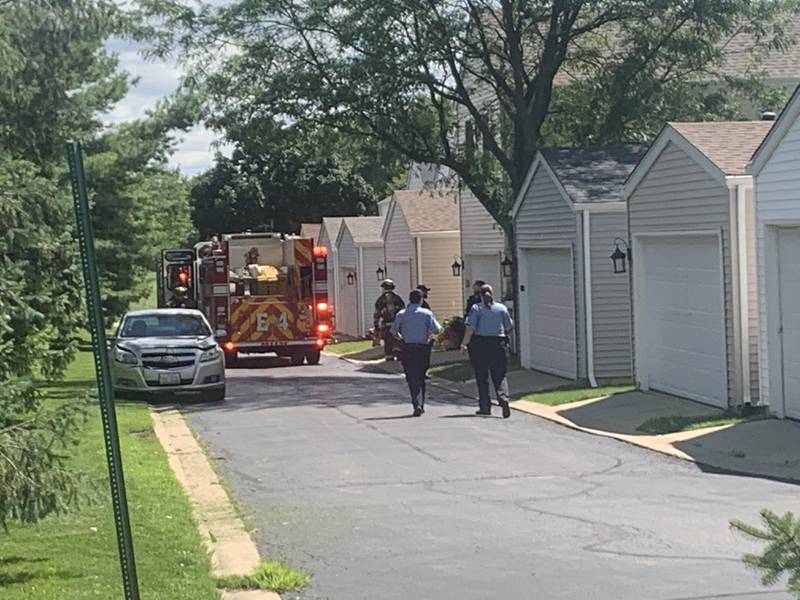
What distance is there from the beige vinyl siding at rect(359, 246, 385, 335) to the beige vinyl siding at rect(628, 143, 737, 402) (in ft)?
78.7

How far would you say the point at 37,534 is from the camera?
9273mm

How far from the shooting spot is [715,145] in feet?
54.9

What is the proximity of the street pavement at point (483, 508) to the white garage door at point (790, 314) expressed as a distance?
2134 mm

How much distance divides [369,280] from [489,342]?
85.5ft

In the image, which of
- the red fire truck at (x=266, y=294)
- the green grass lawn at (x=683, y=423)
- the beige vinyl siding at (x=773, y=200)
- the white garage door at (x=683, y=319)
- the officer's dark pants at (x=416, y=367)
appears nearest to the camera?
the beige vinyl siding at (x=773, y=200)

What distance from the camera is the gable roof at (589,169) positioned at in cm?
2111

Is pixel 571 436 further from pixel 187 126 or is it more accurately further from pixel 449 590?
pixel 187 126

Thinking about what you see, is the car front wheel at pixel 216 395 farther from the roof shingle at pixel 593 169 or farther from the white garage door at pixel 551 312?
the roof shingle at pixel 593 169

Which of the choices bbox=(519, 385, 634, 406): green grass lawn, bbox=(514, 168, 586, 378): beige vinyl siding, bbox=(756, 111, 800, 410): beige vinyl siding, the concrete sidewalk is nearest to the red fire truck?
bbox=(514, 168, 586, 378): beige vinyl siding

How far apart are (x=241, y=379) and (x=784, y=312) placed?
13517 mm

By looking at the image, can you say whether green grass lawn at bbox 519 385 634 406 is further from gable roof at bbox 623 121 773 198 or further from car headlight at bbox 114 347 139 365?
car headlight at bbox 114 347 139 365

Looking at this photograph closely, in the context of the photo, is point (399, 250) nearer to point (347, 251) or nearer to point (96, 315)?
point (347, 251)

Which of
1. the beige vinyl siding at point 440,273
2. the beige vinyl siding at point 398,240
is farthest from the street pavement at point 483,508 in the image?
the beige vinyl siding at point 398,240

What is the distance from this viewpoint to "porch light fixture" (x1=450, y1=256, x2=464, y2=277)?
112 ft
